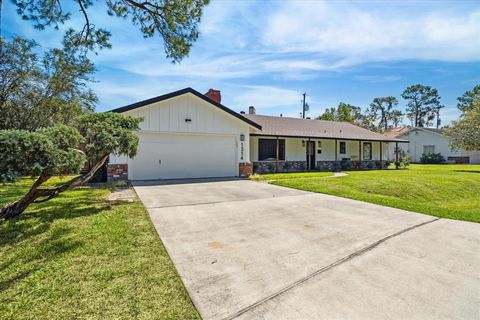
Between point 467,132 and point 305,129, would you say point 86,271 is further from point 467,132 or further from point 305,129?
point 467,132

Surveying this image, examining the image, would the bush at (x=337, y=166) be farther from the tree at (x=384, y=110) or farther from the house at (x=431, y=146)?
the tree at (x=384, y=110)

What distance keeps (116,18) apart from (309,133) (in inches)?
517

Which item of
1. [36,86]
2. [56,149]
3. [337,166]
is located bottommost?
[337,166]

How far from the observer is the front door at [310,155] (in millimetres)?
18469

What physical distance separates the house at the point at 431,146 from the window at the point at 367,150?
906 centimetres

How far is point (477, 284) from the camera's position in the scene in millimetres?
2844

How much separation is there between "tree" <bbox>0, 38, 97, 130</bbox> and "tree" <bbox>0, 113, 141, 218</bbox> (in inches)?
383

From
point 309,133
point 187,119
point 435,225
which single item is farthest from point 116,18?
point 309,133

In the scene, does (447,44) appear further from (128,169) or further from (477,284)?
(128,169)

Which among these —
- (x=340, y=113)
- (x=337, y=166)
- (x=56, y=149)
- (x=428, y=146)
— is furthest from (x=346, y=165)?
(x=340, y=113)

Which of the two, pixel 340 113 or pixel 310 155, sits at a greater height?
pixel 340 113

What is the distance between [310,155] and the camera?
61.1 ft

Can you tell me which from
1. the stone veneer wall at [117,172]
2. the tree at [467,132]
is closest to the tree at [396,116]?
the tree at [467,132]

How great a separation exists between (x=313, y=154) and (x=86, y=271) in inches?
689
